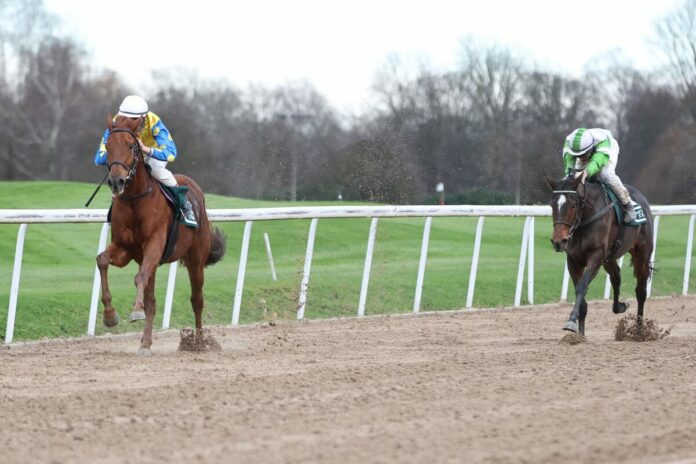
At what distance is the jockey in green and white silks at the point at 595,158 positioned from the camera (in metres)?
9.78


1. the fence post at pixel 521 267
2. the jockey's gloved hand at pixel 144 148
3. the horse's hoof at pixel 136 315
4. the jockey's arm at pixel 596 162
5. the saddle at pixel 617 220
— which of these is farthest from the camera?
the fence post at pixel 521 267

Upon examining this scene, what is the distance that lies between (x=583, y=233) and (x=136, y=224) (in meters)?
3.80

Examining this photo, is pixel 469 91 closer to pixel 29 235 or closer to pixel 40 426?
pixel 29 235

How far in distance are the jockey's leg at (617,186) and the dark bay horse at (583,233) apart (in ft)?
0.41

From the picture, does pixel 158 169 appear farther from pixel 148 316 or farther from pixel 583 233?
pixel 583 233

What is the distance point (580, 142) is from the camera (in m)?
9.77

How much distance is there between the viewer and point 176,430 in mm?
5367

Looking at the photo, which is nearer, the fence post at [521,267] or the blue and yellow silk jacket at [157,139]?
the blue and yellow silk jacket at [157,139]

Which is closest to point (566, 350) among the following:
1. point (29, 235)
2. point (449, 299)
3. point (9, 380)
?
point (9, 380)

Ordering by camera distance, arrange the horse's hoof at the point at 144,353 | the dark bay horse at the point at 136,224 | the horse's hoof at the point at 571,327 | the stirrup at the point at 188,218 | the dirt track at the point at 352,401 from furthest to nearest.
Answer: the horse's hoof at the point at 571,327 → the stirrup at the point at 188,218 → the horse's hoof at the point at 144,353 → the dark bay horse at the point at 136,224 → the dirt track at the point at 352,401

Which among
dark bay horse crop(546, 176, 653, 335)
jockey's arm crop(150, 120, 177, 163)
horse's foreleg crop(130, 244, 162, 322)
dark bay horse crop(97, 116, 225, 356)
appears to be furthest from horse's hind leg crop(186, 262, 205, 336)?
dark bay horse crop(546, 176, 653, 335)

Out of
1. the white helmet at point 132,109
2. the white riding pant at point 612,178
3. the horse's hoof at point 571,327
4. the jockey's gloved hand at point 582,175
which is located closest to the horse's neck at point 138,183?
the white helmet at point 132,109

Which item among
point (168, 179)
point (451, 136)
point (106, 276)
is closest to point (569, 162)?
point (168, 179)

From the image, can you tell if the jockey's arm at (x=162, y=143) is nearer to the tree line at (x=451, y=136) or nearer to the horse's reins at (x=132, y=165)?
the horse's reins at (x=132, y=165)
